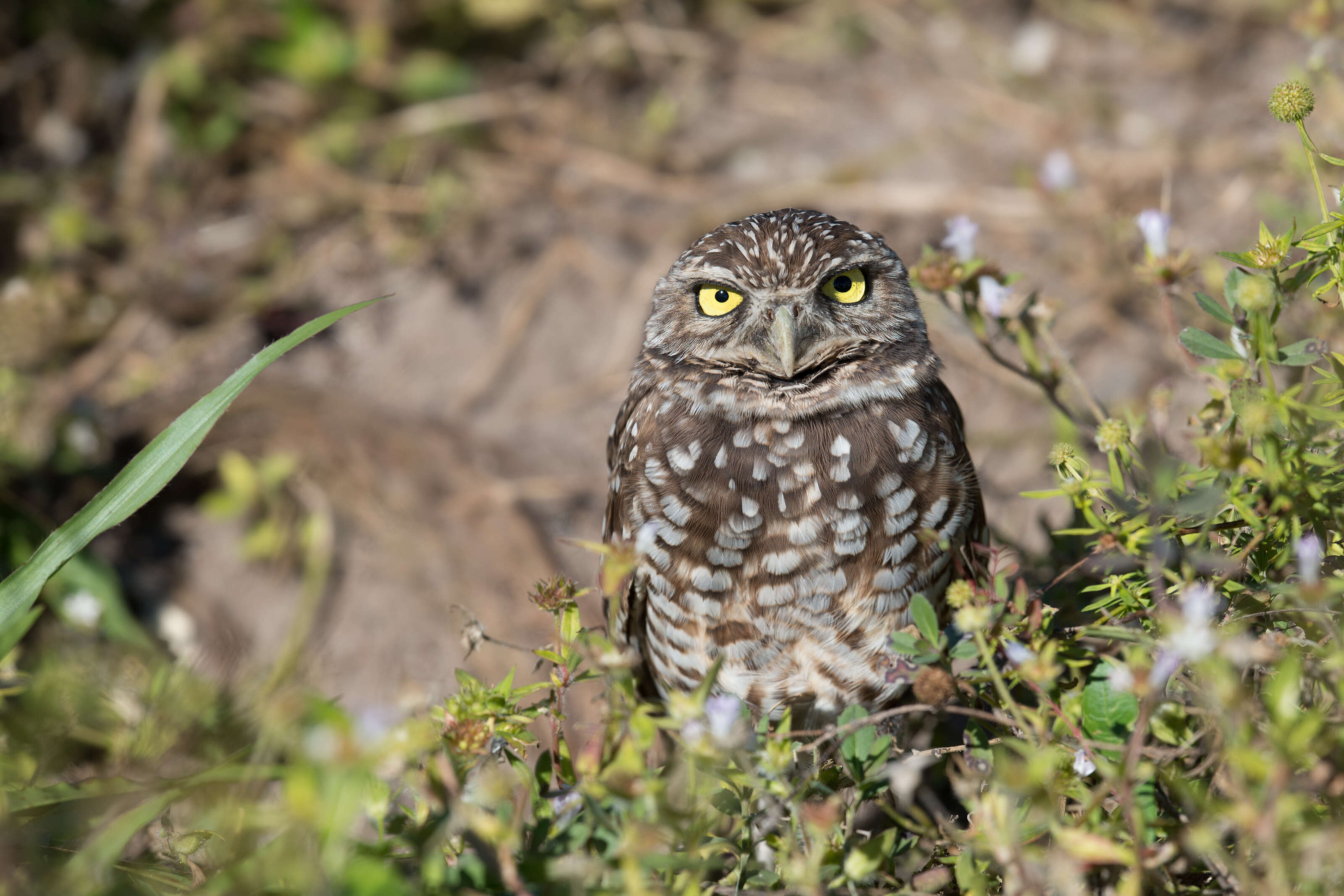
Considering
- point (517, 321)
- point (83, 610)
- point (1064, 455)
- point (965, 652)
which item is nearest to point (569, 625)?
point (965, 652)

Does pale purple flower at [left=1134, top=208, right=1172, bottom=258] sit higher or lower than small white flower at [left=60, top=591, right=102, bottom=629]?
higher

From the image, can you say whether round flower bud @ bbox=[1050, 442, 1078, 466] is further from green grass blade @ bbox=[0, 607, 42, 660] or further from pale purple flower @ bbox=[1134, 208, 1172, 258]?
green grass blade @ bbox=[0, 607, 42, 660]

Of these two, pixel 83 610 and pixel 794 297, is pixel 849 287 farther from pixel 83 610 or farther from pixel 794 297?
pixel 83 610

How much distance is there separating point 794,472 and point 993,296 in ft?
1.71

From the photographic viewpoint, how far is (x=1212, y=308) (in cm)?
152

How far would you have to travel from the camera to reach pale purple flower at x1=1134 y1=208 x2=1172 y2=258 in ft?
5.89

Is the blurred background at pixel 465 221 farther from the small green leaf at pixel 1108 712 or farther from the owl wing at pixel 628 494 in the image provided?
the small green leaf at pixel 1108 712

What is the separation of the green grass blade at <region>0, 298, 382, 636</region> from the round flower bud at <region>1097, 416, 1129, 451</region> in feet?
3.84

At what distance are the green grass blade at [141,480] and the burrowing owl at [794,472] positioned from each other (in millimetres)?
805

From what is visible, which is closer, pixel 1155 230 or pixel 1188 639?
pixel 1188 639

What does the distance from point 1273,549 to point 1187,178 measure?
12.1 ft

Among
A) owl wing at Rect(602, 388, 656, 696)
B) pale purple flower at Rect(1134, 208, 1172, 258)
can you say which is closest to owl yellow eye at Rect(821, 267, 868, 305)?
owl wing at Rect(602, 388, 656, 696)

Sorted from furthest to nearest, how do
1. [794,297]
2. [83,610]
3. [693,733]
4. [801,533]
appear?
[83,610]
[794,297]
[801,533]
[693,733]

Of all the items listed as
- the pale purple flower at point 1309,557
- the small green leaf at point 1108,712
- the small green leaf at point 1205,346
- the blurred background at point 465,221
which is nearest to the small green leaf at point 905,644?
the small green leaf at point 1108,712
